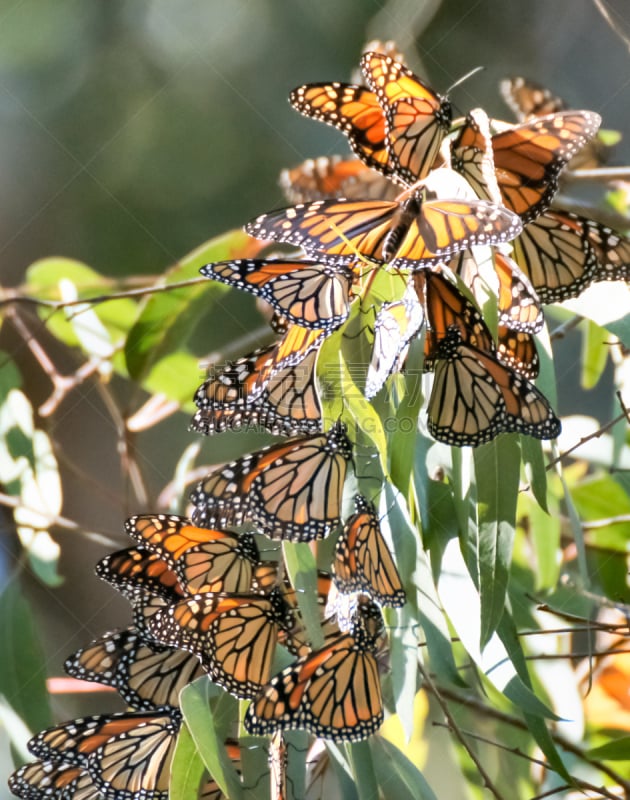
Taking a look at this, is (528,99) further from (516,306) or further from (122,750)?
(122,750)

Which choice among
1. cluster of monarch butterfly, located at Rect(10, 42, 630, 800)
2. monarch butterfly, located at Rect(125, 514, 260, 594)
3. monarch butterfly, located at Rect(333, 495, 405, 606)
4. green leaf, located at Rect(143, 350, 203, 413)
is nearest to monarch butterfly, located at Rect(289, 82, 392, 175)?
cluster of monarch butterfly, located at Rect(10, 42, 630, 800)

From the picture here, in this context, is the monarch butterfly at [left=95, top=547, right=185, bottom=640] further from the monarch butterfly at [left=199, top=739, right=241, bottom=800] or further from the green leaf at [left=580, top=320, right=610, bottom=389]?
the green leaf at [left=580, top=320, right=610, bottom=389]

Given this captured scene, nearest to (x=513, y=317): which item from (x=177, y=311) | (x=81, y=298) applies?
(x=177, y=311)

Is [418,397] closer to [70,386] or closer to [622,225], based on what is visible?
[622,225]

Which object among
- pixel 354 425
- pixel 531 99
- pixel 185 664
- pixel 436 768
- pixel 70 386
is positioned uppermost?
pixel 531 99

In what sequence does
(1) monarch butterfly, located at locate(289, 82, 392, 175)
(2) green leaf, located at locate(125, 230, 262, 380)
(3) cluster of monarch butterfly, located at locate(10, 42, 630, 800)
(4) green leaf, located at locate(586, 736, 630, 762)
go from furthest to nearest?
1. (2) green leaf, located at locate(125, 230, 262, 380)
2. (4) green leaf, located at locate(586, 736, 630, 762)
3. (1) monarch butterfly, located at locate(289, 82, 392, 175)
4. (3) cluster of monarch butterfly, located at locate(10, 42, 630, 800)

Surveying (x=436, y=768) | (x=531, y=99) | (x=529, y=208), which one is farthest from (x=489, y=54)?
(x=436, y=768)

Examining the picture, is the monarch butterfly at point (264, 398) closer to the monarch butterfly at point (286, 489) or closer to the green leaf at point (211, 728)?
the monarch butterfly at point (286, 489)

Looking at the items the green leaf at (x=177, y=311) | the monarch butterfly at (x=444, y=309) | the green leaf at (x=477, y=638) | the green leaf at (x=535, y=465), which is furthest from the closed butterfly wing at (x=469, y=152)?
the green leaf at (x=177, y=311)
